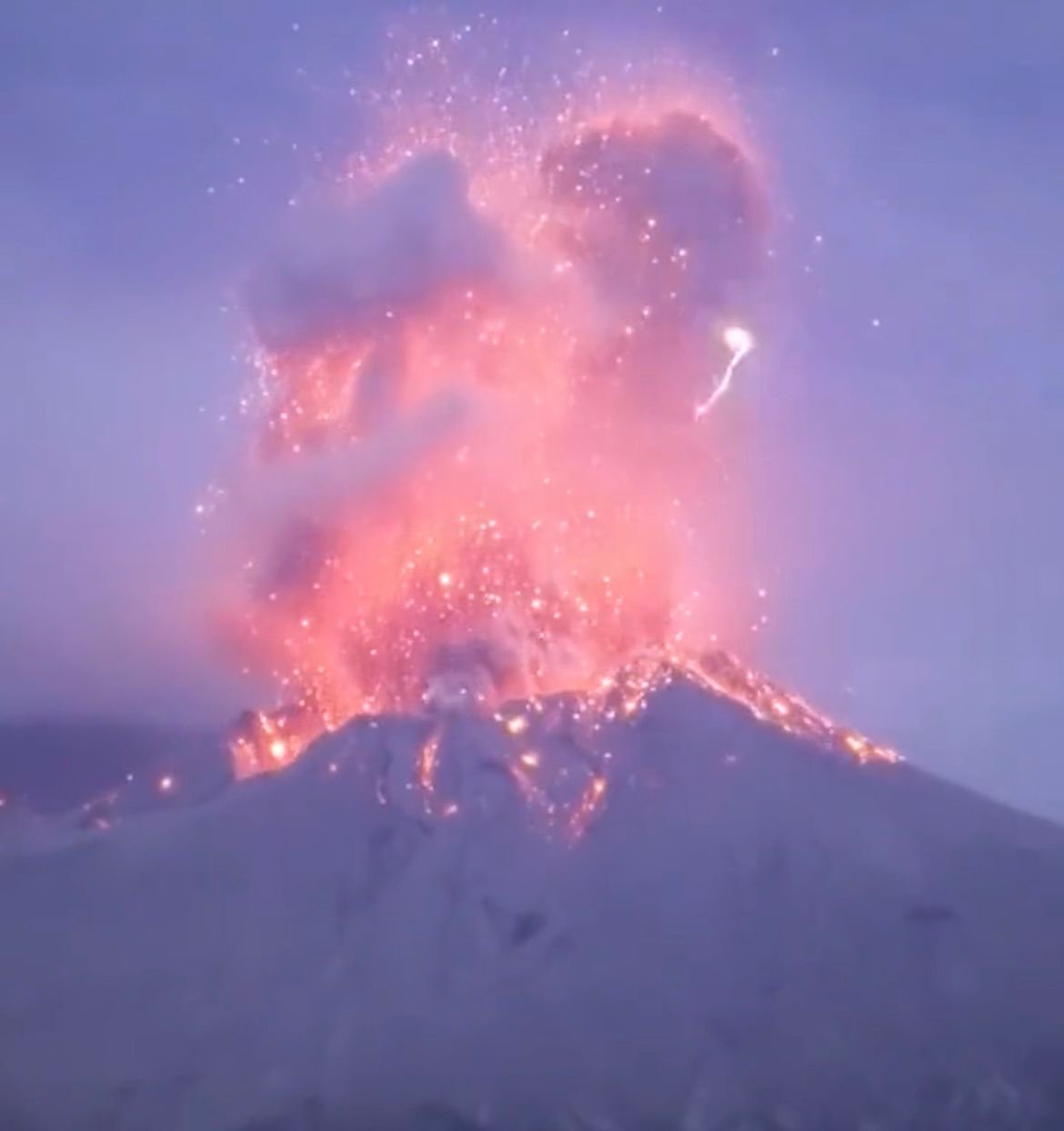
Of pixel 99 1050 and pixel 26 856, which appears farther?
pixel 26 856

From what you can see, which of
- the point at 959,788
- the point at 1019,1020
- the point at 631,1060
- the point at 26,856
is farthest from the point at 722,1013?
the point at 26,856

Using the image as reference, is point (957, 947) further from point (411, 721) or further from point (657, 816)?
point (411, 721)

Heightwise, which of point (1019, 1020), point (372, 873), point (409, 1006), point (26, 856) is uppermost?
point (26, 856)

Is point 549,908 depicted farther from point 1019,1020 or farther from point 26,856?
point 26,856

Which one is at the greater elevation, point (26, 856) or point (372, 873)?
point (26, 856)

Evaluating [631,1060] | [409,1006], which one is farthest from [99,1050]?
[631,1060]

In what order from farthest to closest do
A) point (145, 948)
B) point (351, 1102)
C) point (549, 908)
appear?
point (145, 948), point (549, 908), point (351, 1102)

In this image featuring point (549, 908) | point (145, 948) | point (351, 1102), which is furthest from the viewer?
point (145, 948)
